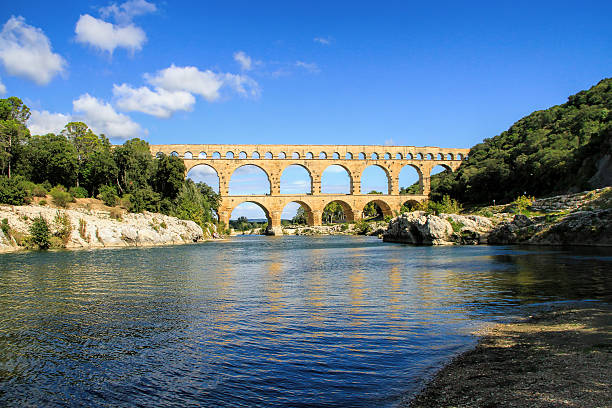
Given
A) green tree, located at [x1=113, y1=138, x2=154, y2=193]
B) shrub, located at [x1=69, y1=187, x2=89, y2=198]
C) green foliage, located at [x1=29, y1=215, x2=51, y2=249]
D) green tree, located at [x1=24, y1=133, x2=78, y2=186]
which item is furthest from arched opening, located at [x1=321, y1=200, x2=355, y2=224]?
green foliage, located at [x1=29, y1=215, x2=51, y2=249]

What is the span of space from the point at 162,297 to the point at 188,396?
5228mm

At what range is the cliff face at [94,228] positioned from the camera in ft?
79.5

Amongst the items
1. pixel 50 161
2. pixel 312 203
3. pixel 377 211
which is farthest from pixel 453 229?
pixel 377 211

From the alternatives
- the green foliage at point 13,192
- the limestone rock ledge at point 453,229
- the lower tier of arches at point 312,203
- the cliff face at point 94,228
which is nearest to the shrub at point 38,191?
the green foliage at point 13,192

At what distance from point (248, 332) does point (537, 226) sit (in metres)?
21.2

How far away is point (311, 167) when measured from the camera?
5431cm

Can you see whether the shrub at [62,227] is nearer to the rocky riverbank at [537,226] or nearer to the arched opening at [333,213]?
the rocky riverbank at [537,226]

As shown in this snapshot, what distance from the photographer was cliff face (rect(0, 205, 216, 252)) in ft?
79.5

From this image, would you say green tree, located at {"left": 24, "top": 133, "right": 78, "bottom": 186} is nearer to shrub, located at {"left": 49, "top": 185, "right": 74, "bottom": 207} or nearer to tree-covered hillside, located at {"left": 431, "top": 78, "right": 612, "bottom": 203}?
shrub, located at {"left": 49, "top": 185, "right": 74, "bottom": 207}

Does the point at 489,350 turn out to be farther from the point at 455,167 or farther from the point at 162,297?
the point at 455,167

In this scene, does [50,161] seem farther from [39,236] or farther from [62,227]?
[39,236]

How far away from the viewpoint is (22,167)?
105ft

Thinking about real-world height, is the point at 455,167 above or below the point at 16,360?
above

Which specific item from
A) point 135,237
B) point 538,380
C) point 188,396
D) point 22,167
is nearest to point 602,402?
point 538,380
